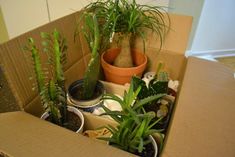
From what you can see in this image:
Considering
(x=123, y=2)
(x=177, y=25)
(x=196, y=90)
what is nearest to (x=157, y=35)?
(x=177, y=25)

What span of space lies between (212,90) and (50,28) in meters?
0.52

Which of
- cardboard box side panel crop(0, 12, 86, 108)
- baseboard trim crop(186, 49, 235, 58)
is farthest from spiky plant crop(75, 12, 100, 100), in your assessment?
baseboard trim crop(186, 49, 235, 58)

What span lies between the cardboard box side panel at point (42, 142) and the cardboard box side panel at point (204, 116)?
131mm

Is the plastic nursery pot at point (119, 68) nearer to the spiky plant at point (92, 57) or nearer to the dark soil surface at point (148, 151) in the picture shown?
the spiky plant at point (92, 57)

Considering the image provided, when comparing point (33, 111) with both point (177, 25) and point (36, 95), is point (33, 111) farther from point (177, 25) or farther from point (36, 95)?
point (177, 25)

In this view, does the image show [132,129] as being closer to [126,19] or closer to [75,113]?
[75,113]

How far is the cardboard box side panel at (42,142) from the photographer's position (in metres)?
0.36

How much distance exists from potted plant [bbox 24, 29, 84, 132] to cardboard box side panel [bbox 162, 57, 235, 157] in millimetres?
273

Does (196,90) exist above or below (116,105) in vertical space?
above

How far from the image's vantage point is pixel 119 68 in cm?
75

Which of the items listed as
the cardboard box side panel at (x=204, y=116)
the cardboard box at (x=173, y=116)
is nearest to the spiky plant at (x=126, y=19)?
the cardboard box at (x=173, y=116)

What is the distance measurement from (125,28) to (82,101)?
11.9 inches

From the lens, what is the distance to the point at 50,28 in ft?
1.96

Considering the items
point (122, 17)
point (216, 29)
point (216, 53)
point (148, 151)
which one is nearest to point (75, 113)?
point (148, 151)
